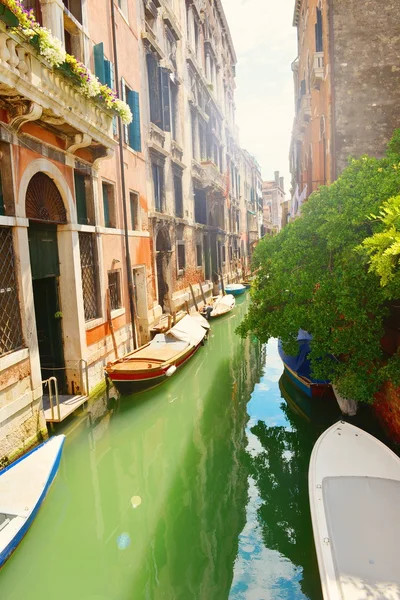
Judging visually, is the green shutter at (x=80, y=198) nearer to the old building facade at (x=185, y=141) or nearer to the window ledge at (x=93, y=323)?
the window ledge at (x=93, y=323)

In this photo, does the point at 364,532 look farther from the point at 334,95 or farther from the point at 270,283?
the point at 334,95

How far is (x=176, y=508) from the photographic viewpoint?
17.5ft

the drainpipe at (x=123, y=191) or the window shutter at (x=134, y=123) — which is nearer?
the drainpipe at (x=123, y=191)

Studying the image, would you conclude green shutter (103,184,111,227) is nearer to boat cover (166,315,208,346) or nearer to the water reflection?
boat cover (166,315,208,346)

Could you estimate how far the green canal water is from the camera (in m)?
4.12

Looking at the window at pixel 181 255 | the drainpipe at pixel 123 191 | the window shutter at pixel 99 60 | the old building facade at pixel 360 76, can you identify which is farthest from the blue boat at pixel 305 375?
the window at pixel 181 255

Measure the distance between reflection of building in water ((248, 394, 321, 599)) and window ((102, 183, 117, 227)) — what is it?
610cm

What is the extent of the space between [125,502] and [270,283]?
4.08 m

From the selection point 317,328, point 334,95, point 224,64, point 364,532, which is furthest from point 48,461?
point 224,64

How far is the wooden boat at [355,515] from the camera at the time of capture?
3275 mm

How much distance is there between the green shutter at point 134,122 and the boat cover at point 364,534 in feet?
32.0

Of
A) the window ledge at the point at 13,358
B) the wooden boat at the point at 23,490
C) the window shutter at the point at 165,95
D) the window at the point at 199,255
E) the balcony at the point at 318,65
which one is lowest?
the wooden boat at the point at 23,490

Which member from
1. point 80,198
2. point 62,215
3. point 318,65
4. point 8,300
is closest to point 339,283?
point 8,300

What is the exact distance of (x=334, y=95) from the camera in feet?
31.3
